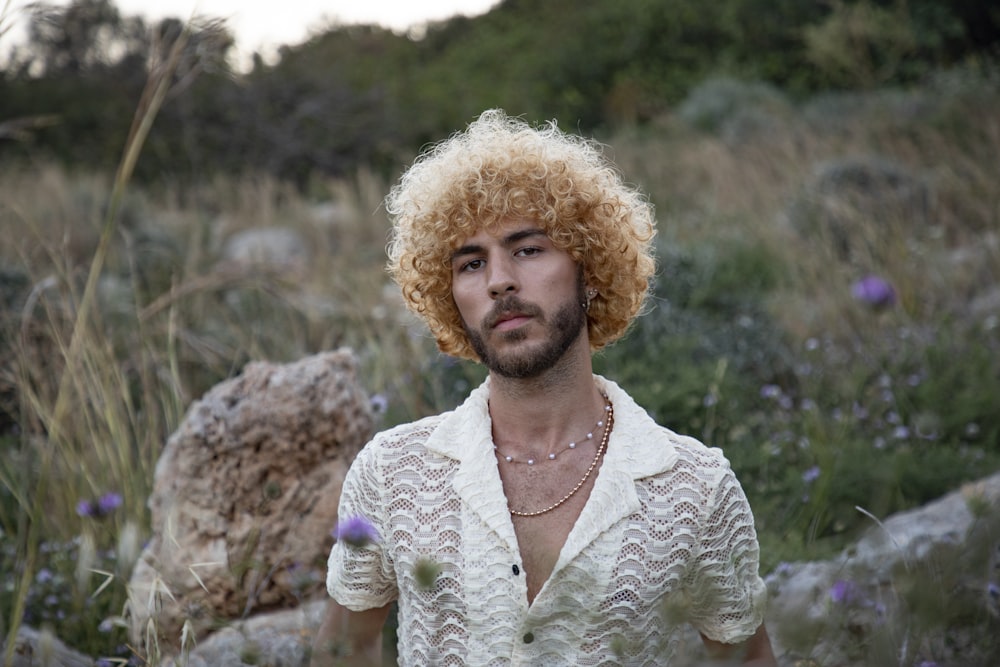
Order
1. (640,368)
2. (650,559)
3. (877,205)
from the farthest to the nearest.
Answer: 1. (877,205)
2. (640,368)
3. (650,559)

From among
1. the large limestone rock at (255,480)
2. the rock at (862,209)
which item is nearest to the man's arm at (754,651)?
the large limestone rock at (255,480)

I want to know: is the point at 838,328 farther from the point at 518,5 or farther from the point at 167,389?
the point at 518,5

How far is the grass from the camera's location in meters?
3.36

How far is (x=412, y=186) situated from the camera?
2541 millimetres

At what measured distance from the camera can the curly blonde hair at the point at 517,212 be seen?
7.54 feet

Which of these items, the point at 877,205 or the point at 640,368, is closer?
the point at 640,368

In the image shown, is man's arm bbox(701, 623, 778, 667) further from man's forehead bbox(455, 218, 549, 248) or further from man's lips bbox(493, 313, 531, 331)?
man's forehead bbox(455, 218, 549, 248)

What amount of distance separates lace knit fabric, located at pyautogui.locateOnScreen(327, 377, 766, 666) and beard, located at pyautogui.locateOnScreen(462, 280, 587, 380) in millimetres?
178

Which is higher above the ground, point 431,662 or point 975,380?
point 431,662

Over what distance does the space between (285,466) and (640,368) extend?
1.84 m

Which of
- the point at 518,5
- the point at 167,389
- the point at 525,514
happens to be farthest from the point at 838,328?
the point at 518,5

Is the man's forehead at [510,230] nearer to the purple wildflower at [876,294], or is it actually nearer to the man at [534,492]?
the man at [534,492]

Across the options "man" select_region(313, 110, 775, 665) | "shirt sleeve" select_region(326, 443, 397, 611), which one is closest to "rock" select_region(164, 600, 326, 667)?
"shirt sleeve" select_region(326, 443, 397, 611)

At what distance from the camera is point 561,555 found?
206 cm
